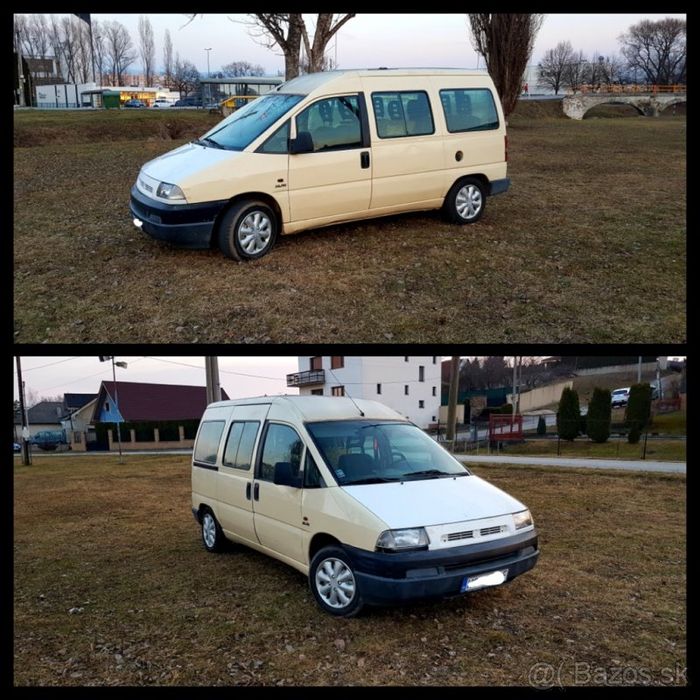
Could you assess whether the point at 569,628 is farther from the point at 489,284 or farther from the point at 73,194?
the point at 73,194

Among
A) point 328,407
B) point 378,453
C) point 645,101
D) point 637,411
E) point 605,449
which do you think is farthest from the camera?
point 645,101

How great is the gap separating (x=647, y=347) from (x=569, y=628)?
3136 mm

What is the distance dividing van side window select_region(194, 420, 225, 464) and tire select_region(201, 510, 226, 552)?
0.66 m

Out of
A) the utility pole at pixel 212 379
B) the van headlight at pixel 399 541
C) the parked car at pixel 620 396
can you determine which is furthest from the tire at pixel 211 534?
the parked car at pixel 620 396

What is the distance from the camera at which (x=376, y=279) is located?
766 centimetres

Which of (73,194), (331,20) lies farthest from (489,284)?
(331,20)

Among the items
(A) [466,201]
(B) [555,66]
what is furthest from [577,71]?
(A) [466,201]

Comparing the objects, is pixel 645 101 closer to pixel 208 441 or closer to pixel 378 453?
pixel 208 441

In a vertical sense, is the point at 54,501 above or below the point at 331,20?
below

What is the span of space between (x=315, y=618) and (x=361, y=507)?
3.39 feet

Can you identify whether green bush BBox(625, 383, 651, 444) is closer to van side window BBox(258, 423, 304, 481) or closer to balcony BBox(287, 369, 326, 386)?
balcony BBox(287, 369, 326, 386)

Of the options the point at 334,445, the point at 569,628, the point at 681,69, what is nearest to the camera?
the point at 569,628

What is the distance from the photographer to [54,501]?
11805mm

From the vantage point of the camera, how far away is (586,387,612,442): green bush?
18.8 metres
